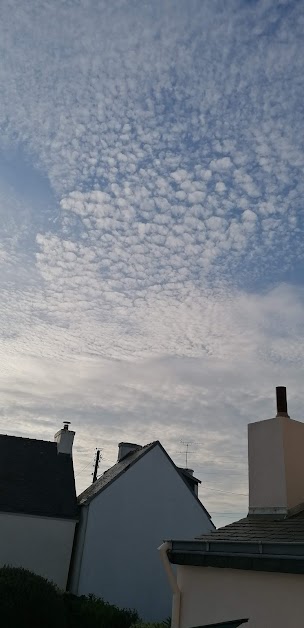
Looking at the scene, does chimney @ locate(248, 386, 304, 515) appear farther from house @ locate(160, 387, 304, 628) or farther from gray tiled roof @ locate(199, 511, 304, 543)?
gray tiled roof @ locate(199, 511, 304, 543)

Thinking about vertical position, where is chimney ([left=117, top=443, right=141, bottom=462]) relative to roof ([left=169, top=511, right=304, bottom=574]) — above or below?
above

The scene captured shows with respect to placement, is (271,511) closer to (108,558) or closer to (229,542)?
(229,542)

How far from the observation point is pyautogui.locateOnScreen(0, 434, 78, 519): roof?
22266 mm

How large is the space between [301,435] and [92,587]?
1566 centimetres

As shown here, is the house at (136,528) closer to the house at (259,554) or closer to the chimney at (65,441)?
the chimney at (65,441)

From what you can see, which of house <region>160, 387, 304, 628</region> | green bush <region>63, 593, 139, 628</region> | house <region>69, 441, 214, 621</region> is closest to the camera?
house <region>160, 387, 304, 628</region>

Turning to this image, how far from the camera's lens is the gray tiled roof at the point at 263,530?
6.57 metres

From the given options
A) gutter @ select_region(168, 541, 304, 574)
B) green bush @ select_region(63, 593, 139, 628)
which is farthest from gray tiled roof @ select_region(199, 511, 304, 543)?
green bush @ select_region(63, 593, 139, 628)

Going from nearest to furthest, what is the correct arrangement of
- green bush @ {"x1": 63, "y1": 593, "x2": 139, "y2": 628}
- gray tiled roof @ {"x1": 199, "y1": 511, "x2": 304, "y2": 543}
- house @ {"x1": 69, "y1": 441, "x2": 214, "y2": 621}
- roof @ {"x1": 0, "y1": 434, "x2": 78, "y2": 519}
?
1. gray tiled roof @ {"x1": 199, "y1": 511, "x2": 304, "y2": 543}
2. green bush @ {"x1": 63, "y1": 593, "x2": 139, "y2": 628}
3. house @ {"x1": 69, "y1": 441, "x2": 214, "y2": 621}
4. roof @ {"x1": 0, "y1": 434, "x2": 78, "y2": 519}

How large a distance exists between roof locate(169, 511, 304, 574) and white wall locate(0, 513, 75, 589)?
15719 mm

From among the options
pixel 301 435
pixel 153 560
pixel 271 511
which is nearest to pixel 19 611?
pixel 271 511

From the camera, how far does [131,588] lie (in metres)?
21.3

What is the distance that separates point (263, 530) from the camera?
7469mm

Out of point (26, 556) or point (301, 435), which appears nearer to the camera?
point (301, 435)
